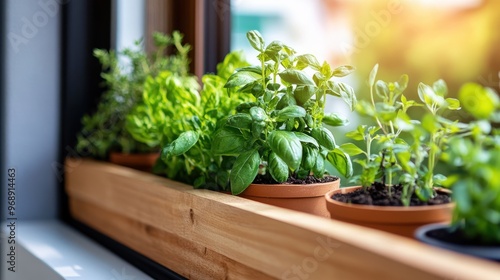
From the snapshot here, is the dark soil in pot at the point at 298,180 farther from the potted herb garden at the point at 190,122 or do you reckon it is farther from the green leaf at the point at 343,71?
the green leaf at the point at 343,71

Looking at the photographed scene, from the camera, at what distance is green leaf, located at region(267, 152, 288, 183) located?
3.81ft

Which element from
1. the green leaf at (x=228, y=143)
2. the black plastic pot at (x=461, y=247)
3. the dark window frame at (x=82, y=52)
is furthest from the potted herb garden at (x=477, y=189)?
the dark window frame at (x=82, y=52)

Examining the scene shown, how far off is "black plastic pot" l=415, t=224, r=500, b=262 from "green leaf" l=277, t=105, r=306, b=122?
340mm

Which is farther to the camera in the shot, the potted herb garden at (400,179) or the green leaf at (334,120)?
the green leaf at (334,120)

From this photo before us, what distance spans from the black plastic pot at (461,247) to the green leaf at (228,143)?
0.43 meters

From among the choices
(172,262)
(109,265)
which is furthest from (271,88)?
(109,265)

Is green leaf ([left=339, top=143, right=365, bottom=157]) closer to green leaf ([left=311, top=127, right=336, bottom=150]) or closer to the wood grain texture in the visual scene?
green leaf ([left=311, top=127, right=336, bottom=150])

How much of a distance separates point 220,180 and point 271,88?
0.78 ft

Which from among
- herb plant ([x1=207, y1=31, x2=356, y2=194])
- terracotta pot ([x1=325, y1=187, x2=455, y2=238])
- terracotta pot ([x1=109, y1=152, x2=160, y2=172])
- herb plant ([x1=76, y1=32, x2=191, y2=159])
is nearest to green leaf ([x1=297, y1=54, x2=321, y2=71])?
herb plant ([x1=207, y1=31, x2=356, y2=194])

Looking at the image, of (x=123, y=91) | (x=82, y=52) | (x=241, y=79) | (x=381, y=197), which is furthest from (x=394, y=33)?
(x=82, y=52)

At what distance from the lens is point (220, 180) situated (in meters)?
1.34

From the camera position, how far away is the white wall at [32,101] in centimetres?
212

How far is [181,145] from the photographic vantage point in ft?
4.09

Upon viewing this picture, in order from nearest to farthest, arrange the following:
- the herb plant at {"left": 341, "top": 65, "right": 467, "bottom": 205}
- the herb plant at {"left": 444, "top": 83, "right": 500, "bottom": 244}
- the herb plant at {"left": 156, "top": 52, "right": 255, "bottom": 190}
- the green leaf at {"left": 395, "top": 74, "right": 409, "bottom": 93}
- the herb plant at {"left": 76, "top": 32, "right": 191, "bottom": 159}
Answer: the herb plant at {"left": 444, "top": 83, "right": 500, "bottom": 244}
the herb plant at {"left": 341, "top": 65, "right": 467, "bottom": 205}
the green leaf at {"left": 395, "top": 74, "right": 409, "bottom": 93}
the herb plant at {"left": 156, "top": 52, "right": 255, "bottom": 190}
the herb plant at {"left": 76, "top": 32, "right": 191, "bottom": 159}
